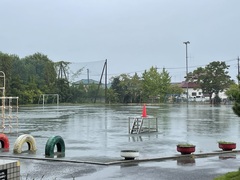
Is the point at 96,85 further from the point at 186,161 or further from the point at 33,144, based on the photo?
the point at 186,161

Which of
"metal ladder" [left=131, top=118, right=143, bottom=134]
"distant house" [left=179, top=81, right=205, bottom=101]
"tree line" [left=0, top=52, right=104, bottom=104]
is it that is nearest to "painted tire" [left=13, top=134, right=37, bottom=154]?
"metal ladder" [left=131, top=118, right=143, bottom=134]

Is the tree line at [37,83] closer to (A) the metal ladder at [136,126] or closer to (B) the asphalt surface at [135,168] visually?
(A) the metal ladder at [136,126]

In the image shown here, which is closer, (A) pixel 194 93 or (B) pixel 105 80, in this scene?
(B) pixel 105 80

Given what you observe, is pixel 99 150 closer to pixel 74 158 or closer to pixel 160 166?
pixel 74 158

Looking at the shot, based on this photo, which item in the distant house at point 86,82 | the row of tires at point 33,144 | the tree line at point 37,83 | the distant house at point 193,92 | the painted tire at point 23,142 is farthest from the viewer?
the distant house at point 193,92

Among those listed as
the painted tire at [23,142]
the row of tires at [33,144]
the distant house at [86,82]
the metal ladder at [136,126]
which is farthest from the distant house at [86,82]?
the painted tire at [23,142]

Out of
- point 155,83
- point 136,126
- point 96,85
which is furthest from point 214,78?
point 136,126

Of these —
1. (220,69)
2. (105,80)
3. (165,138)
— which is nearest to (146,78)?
(105,80)

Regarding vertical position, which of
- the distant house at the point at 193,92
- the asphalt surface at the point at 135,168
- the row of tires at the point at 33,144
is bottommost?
the asphalt surface at the point at 135,168

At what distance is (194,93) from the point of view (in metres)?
106

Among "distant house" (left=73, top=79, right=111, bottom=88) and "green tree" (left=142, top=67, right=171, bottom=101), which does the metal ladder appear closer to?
"distant house" (left=73, top=79, right=111, bottom=88)

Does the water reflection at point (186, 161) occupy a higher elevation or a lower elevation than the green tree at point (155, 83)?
lower

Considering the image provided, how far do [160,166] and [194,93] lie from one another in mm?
97717

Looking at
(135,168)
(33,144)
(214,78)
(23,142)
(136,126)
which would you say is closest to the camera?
(135,168)
